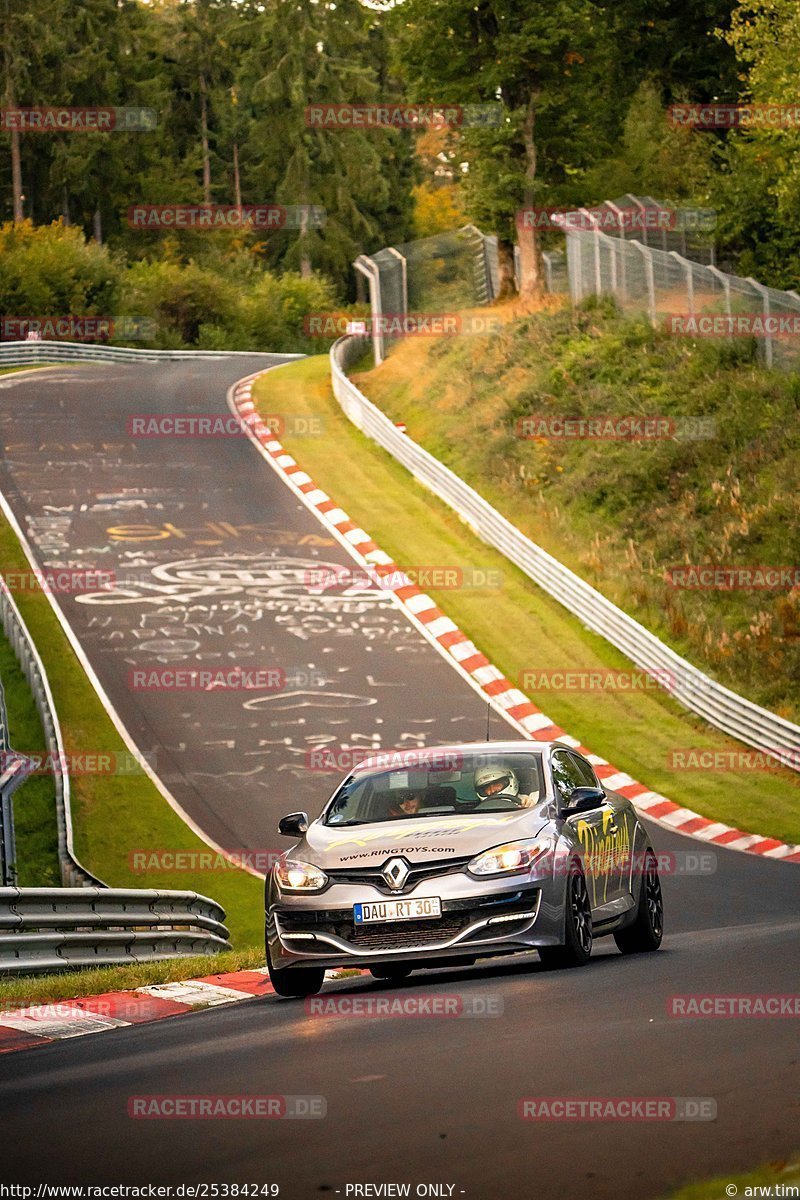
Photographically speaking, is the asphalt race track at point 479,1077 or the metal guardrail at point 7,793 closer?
the asphalt race track at point 479,1077

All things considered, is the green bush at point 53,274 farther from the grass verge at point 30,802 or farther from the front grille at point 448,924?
the front grille at point 448,924

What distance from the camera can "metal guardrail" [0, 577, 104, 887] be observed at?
20156 millimetres

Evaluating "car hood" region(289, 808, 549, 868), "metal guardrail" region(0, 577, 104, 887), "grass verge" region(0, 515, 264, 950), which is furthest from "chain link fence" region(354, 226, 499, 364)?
"car hood" region(289, 808, 549, 868)

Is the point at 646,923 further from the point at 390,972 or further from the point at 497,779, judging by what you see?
the point at 390,972

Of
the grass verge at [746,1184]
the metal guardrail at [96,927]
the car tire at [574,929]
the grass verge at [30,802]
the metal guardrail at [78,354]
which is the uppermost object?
the grass verge at [746,1184]

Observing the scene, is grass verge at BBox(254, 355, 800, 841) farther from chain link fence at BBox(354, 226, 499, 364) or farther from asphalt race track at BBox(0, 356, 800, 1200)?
Result: chain link fence at BBox(354, 226, 499, 364)

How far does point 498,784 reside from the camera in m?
11.4

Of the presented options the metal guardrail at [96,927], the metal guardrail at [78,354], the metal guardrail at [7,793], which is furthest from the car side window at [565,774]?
the metal guardrail at [78,354]

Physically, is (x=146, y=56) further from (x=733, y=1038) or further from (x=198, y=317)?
(x=733, y=1038)

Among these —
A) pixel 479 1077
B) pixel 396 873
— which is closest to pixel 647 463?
pixel 396 873

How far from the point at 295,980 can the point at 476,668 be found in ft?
59.0

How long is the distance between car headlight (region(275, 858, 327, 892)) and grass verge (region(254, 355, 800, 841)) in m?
12.5

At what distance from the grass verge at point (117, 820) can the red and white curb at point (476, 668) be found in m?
4.92

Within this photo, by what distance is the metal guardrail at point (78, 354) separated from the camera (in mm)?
58500
